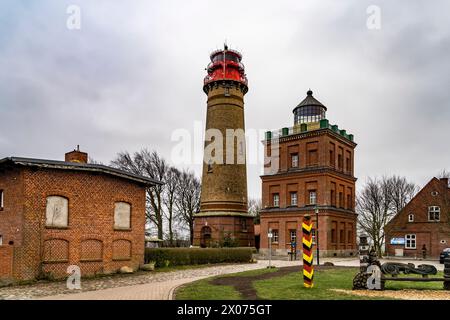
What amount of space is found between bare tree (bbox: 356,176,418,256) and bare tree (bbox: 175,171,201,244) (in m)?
20.4

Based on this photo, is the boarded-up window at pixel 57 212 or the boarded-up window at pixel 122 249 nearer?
the boarded-up window at pixel 57 212

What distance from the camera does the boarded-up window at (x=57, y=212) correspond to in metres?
18.4

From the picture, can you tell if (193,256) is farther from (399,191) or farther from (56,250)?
(399,191)

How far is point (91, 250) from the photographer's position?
1970 centimetres

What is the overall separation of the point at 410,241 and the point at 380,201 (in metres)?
13.4

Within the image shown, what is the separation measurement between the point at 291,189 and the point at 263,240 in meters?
5.71

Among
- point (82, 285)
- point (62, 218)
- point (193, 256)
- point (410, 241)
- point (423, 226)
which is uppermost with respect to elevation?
point (62, 218)

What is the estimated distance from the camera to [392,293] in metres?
12.9

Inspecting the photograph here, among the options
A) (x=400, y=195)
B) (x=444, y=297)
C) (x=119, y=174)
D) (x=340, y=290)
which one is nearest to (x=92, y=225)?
(x=119, y=174)

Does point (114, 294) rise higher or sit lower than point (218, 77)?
lower

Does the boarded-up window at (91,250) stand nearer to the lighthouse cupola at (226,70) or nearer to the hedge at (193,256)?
the hedge at (193,256)

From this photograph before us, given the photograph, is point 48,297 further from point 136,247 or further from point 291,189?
point 291,189

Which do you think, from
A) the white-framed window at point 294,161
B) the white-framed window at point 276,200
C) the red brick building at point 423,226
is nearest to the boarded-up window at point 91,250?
the white-framed window at point 276,200

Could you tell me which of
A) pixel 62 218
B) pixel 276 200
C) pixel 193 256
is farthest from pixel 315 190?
pixel 62 218
